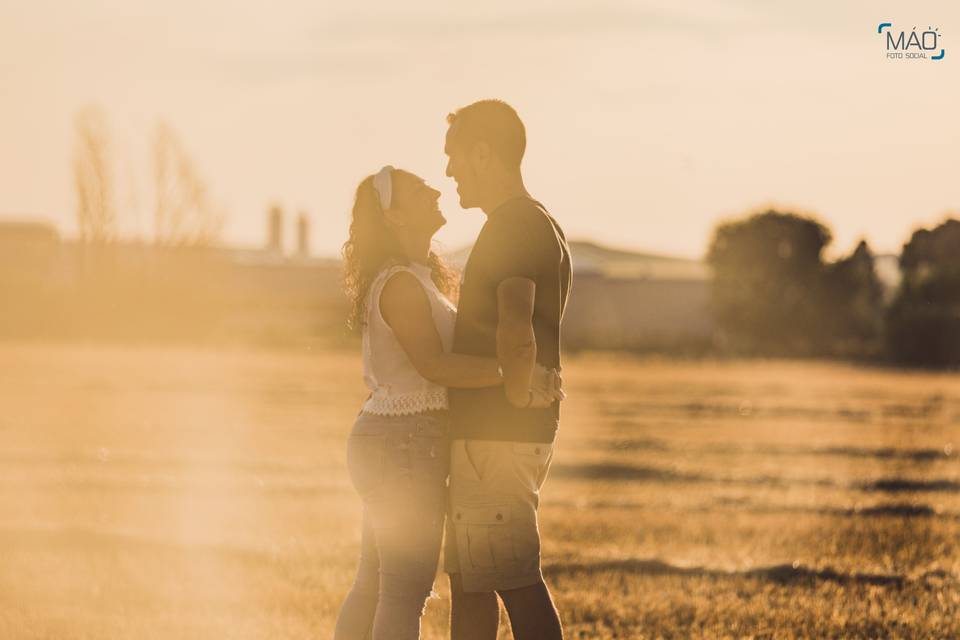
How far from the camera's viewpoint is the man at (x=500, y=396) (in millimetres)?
4758

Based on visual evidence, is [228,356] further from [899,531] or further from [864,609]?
[864,609]

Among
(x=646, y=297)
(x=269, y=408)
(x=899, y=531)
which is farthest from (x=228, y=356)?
(x=899, y=531)

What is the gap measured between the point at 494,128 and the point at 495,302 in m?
0.54

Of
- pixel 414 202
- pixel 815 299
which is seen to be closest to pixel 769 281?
pixel 815 299

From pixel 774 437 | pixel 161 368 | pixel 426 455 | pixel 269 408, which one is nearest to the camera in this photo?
pixel 426 455

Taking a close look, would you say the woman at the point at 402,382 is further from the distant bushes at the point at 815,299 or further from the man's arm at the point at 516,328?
the distant bushes at the point at 815,299

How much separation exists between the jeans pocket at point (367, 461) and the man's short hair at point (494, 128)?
976mm

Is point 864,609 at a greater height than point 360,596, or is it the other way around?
point 360,596

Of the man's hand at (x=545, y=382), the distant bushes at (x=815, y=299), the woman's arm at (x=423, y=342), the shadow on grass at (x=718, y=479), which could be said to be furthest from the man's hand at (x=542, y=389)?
the distant bushes at (x=815, y=299)

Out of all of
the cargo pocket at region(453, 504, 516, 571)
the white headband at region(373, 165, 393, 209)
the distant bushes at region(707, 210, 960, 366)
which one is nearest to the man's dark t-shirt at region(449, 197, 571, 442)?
the cargo pocket at region(453, 504, 516, 571)

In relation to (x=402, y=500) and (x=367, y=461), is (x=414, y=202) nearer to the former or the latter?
(x=367, y=461)

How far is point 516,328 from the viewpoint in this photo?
466cm

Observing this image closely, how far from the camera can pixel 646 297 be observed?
65.2m

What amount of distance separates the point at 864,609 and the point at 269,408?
1775cm
